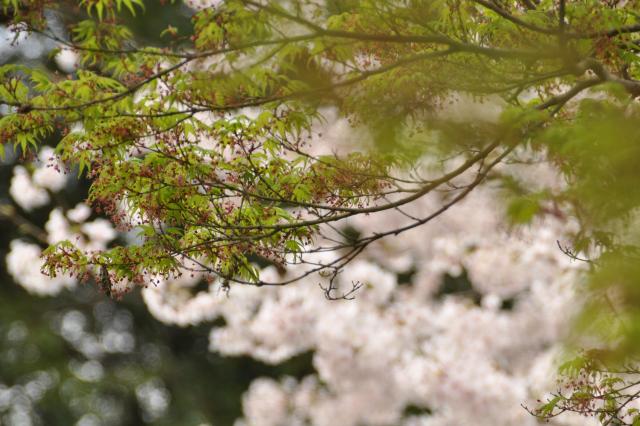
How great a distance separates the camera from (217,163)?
11.5 feet

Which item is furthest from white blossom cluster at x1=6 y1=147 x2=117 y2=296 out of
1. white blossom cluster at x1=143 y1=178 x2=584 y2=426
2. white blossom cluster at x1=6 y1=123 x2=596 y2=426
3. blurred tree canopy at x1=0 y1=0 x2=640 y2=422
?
blurred tree canopy at x1=0 y1=0 x2=640 y2=422

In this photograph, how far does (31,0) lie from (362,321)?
694cm

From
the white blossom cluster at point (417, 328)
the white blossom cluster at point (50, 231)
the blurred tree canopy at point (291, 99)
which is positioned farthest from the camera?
the white blossom cluster at point (50, 231)

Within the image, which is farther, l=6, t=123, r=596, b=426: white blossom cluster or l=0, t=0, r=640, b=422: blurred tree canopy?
l=6, t=123, r=596, b=426: white blossom cluster

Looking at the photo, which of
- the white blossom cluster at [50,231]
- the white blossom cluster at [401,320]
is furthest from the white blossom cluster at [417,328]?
the white blossom cluster at [50,231]

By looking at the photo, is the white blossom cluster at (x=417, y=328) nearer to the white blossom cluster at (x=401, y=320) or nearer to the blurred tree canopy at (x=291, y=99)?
the white blossom cluster at (x=401, y=320)

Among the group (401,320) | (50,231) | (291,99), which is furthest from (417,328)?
(291,99)

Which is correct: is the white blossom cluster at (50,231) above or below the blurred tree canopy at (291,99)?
above

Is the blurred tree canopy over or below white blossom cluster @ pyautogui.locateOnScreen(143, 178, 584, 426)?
below

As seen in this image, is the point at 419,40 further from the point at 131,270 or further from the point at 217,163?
the point at 131,270

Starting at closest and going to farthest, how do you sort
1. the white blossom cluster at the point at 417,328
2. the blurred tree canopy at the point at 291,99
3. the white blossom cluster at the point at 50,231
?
the blurred tree canopy at the point at 291,99
the white blossom cluster at the point at 417,328
the white blossom cluster at the point at 50,231

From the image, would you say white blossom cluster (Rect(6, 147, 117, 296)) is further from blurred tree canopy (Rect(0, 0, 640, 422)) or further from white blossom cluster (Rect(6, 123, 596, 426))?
blurred tree canopy (Rect(0, 0, 640, 422))

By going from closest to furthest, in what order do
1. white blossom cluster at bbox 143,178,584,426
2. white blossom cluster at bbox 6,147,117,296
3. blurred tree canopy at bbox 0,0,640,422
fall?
blurred tree canopy at bbox 0,0,640,422 < white blossom cluster at bbox 143,178,584,426 < white blossom cluster at bbox 6,147,117,296

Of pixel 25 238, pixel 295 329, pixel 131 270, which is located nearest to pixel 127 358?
pixel 25 238
